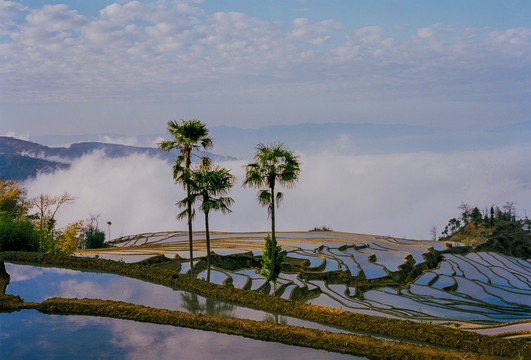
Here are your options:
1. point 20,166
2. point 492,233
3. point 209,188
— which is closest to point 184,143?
point 209,188

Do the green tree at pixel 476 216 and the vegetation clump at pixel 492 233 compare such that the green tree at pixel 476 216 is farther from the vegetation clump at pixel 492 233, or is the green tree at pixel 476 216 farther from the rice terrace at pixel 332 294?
the rice terrace at pixel 332 294

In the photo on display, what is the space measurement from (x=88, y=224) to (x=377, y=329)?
206 ft

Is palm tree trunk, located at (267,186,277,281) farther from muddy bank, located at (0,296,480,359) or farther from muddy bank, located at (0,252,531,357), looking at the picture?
muddy bank, located at (0,296,480,359)

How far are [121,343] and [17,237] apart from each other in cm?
1709

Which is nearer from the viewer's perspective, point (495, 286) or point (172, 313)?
point (172, 313)

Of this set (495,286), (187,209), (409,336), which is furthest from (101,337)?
(495,286)

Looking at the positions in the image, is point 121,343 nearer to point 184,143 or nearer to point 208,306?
point 208,306

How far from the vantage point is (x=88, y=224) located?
68.7 meters

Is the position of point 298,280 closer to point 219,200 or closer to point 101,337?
point 219,200

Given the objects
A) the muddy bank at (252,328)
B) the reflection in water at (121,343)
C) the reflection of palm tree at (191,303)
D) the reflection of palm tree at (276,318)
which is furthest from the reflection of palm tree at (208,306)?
the reflection in water at (121,343)

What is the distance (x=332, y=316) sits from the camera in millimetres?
13578

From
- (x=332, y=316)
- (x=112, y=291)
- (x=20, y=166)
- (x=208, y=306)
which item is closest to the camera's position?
(x=332, y=316)

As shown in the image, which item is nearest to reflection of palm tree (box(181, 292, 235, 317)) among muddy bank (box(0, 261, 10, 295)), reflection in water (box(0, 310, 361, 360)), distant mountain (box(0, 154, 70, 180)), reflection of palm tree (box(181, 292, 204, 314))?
reflection of palm tree (box(181, 292, 204, 314))

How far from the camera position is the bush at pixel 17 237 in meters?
25.1
